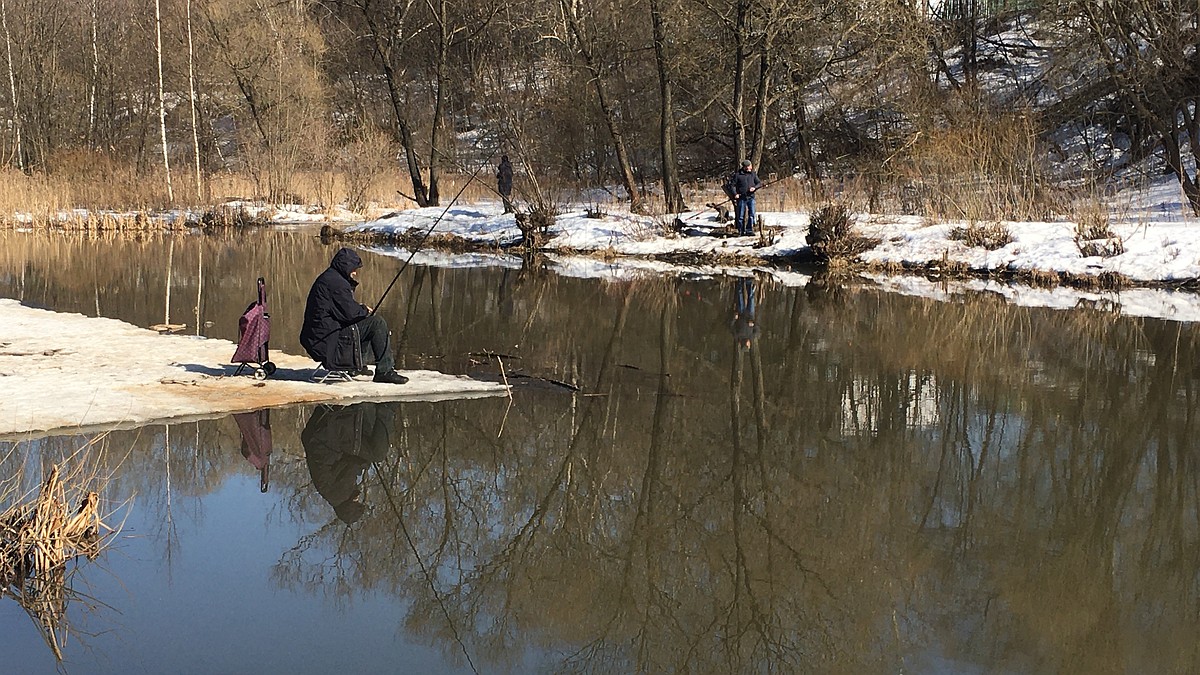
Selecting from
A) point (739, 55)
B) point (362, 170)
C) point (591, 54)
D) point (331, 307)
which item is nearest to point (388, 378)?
point (331, 307)

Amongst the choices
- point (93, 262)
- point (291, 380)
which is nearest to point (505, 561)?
point (291, 380)

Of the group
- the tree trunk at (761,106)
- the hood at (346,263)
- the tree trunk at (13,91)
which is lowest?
the hood at (346,263)

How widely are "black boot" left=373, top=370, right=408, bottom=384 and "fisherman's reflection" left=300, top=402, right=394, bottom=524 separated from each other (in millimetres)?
506

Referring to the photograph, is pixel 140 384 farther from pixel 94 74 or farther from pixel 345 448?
pixel 94 74

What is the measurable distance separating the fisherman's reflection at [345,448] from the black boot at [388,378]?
506 millimetres

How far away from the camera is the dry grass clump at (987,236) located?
21203 mm

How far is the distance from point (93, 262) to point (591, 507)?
18091 millimetres

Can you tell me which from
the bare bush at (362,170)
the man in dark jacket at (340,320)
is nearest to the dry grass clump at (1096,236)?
the man in dark jacket at (340,320)

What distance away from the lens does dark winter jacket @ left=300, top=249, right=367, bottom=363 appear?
9750 millimetres

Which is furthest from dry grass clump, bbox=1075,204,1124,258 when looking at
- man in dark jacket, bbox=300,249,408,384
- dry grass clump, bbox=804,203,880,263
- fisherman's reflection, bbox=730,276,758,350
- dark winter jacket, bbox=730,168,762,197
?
man in dark jacket, bbox=300,249,408,384

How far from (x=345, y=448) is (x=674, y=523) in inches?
108

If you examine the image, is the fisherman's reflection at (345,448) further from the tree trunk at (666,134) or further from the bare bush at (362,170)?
the bare bush at (362,170)

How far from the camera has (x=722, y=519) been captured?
7047 mm

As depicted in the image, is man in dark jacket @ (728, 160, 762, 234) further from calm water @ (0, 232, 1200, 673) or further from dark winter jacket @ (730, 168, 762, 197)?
calm water @ (0, 232, 1200, 673)
